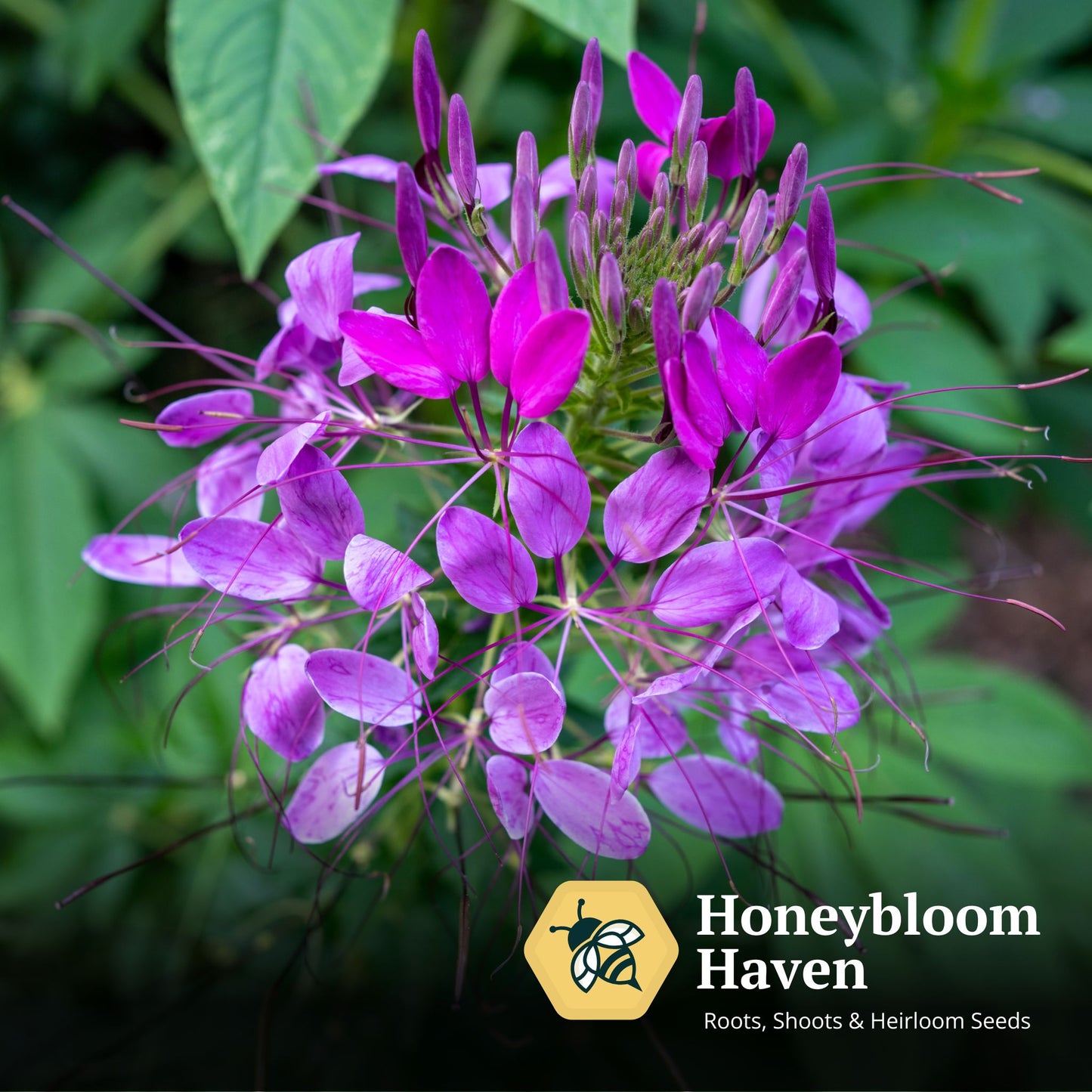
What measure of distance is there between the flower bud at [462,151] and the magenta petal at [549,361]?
15cm

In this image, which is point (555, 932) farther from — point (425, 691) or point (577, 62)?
point (577, 62)

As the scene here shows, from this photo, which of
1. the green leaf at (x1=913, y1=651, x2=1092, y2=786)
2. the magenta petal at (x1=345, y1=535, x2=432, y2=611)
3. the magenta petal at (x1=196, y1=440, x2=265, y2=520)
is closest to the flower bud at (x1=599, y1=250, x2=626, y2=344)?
the magenta petal at (x1=345, y1=535, x2=432, y2=611)

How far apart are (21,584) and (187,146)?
0.86m

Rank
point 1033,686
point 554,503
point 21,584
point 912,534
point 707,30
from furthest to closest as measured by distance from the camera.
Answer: point 912,534 → point 707,30 → point 1033,686 → point 21,584 → point 554,503

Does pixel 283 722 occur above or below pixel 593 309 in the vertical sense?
below

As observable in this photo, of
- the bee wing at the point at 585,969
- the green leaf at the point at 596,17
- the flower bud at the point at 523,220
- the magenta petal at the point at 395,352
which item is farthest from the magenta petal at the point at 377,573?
the green leaf at the point at 596,17

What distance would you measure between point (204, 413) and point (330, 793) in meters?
0.30

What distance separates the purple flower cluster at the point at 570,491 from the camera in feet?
1.83

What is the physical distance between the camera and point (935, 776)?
138 cm

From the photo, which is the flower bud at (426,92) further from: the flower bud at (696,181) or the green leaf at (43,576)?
the green leaf at (43,576)

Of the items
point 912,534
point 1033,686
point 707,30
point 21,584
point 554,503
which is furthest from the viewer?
point 912,534

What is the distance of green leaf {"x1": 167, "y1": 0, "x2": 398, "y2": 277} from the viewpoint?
84 cm

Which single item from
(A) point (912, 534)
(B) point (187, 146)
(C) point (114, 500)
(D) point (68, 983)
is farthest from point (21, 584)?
(A) point (912, 534)

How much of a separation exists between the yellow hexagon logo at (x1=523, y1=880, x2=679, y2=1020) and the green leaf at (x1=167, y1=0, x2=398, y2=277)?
60 centimetres
